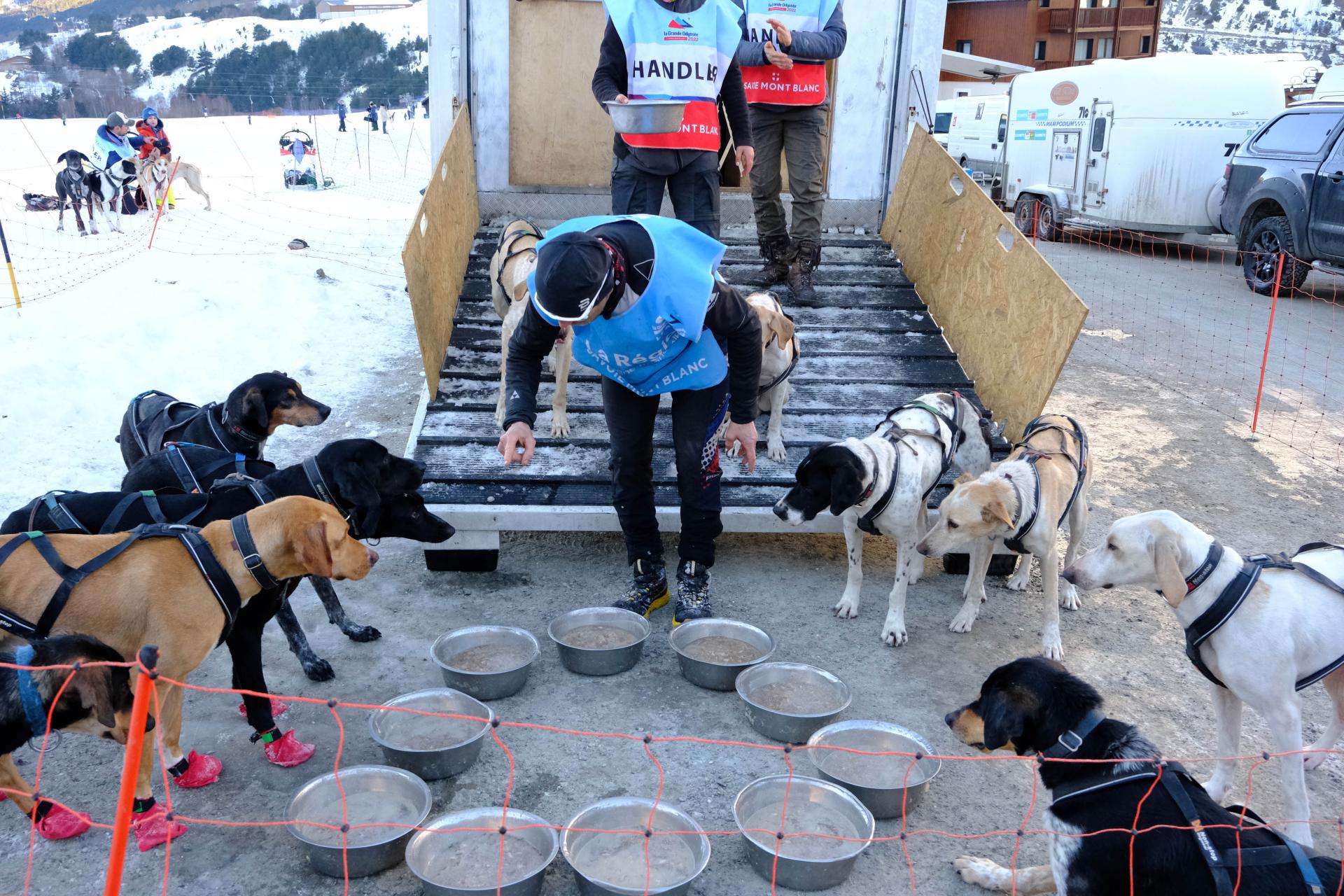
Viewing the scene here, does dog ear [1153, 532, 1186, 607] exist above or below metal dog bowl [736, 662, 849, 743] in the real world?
above

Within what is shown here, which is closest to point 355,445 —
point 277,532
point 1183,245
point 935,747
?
point 277,532

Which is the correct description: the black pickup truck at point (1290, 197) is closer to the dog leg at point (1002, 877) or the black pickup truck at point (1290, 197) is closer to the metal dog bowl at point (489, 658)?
the dog leg at point (1002, 877)

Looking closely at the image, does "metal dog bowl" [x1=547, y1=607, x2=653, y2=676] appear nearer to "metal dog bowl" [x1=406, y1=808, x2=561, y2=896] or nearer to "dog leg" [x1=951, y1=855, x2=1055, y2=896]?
"metal dog bowl" [x1=406, y1=808, x2=561, y2=896]

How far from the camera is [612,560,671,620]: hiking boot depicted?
424 cm

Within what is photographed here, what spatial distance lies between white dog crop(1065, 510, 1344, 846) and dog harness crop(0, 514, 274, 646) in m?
2.84

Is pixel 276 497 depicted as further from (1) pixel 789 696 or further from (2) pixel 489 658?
(1) pixel 789 696

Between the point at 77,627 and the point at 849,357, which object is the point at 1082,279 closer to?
the point at 849,357

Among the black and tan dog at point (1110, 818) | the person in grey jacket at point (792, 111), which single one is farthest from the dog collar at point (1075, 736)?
the person in grey jacket at point (792, 111)

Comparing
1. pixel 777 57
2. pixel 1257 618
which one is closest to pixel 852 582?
pixel 1257 618

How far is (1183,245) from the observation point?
627 inches

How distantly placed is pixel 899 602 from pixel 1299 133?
10820 millimetres

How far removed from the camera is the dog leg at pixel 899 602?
163 inches

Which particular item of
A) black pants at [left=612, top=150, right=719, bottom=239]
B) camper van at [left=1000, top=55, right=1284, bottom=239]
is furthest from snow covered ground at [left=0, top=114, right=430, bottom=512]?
camper van at [left=1000, top=55, right=1284, bottom=239]

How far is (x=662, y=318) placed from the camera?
333 centimetres
